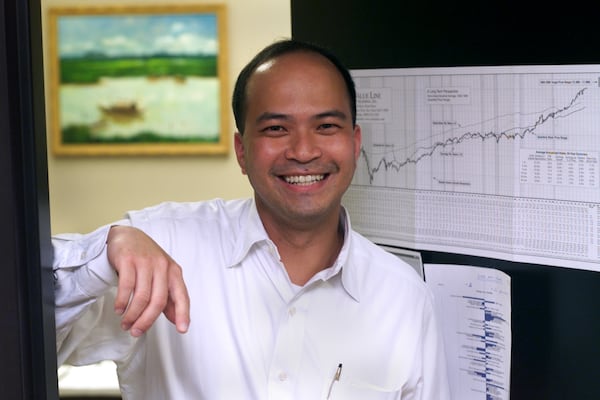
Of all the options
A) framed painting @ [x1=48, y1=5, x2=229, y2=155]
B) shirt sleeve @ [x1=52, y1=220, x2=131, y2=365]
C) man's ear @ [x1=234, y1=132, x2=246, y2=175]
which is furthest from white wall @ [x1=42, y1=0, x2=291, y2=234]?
shirt sleeve @ [x1=52, y1=220, x2=131, y2=365]

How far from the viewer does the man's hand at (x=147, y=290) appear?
819 millimetres

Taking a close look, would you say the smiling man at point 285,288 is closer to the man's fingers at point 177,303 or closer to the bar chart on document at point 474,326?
the bar chart on document at point 474,326

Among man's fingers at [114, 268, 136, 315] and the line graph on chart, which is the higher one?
the line graph on chart

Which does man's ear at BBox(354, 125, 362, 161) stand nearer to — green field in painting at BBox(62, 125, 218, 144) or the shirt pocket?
the shirt pocket

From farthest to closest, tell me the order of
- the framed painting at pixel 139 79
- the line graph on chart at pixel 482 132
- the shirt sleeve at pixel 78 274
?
the framed painting at pixel 139 79 → the line graph on chart at pixel 482 132 → the shirt sleeve at pixel 78 274

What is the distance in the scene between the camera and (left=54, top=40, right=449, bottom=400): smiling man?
140 centimetres

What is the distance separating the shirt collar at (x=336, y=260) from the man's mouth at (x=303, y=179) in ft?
0.34

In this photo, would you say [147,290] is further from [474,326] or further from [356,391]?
[474,326]

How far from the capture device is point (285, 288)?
146 cm

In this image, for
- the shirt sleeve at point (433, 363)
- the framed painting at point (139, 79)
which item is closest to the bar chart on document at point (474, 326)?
the shirt sleeve at point (433, 363)

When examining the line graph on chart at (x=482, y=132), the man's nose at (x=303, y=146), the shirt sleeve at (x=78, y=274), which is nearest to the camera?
the shirt sleeve at (x=78, y=274)

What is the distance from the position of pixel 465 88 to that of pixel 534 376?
1.69 feet

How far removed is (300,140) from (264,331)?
0.34 meters

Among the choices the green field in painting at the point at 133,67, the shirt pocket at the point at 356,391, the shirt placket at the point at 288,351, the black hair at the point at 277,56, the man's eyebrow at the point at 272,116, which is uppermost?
the green field in painting at the point at 133,67
